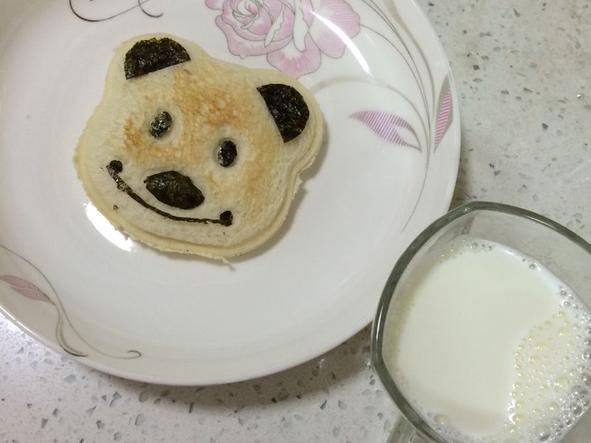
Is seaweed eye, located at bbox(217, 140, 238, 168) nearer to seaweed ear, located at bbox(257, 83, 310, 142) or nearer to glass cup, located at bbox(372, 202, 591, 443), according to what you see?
seaweed ear, located at bbox(257, 83, 310, 142)

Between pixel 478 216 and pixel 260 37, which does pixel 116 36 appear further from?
pixel 478 216

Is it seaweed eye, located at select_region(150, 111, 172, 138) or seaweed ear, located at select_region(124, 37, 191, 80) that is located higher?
seaweed ear, located at select_region(124, 37, 191, 80)

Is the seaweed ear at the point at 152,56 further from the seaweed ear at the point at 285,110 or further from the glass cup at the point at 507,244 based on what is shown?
the glass cup at the point at 507,244

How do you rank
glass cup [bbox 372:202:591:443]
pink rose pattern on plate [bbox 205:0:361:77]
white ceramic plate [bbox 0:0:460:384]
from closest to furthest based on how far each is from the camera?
glass cup [bbox 372:202:591:443] → white ceramic plate [bbox 0:0:460:384] → pink rose pattern on plate [bbox 205:0:361:77]

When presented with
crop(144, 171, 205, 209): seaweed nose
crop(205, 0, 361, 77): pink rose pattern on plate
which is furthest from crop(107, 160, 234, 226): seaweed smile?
crop(205, 0, 361, 77): pink rose pattern on plate

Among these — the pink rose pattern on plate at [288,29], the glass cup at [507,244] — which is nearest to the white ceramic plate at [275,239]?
the pink rose pattern on plate at [288,29]

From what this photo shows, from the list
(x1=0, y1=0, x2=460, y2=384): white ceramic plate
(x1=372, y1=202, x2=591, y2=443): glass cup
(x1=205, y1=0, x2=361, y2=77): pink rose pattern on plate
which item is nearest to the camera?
(x1=372, y1=202, x2=591, y2=443): glass cup

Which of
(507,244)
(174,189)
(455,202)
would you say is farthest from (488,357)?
(174,189)
